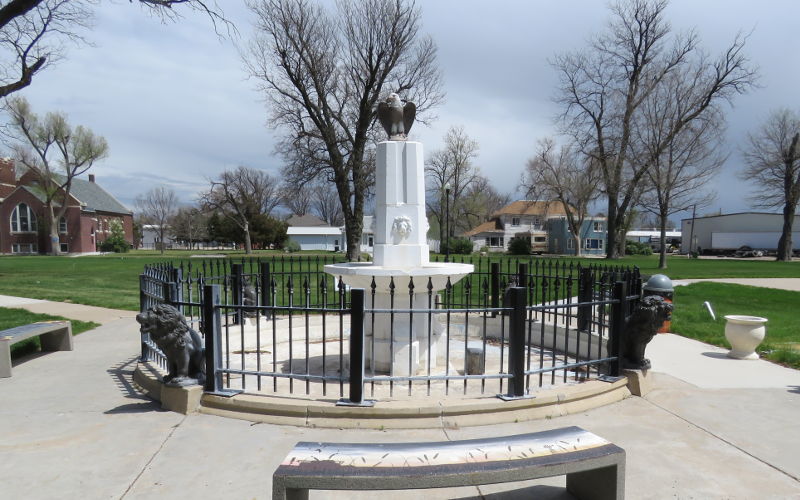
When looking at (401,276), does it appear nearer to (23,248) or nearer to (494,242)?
(494,242)

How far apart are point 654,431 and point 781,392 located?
2.55 meters

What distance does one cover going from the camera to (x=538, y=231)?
2653 inches

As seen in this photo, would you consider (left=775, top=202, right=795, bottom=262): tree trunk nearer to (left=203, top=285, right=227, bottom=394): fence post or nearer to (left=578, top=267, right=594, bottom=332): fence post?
(left=578, top=267, right=594, bottom=332): fence post

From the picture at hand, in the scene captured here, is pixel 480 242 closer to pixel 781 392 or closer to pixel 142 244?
pixel 781 392

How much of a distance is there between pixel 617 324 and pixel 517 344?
1544 millimetres

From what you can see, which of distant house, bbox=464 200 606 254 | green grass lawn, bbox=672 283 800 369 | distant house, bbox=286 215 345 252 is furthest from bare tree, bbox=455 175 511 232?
green grass lawn, bbox=672 283 800 369

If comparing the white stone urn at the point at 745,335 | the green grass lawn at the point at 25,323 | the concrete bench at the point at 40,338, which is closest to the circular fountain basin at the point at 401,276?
the concrete bench at the point at 40,338

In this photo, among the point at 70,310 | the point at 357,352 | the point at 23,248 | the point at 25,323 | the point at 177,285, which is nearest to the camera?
the point at 357,352

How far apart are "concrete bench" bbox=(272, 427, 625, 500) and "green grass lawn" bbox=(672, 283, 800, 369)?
19.4 ft

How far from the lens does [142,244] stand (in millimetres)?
100812

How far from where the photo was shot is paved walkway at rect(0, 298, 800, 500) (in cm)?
334

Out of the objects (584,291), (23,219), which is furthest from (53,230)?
(584,291)

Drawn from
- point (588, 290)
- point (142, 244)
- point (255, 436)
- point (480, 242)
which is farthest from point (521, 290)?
point (142, 244)

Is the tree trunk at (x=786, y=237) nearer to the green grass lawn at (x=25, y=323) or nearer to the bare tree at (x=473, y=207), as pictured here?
the bare tree at (x=473, y=207)
